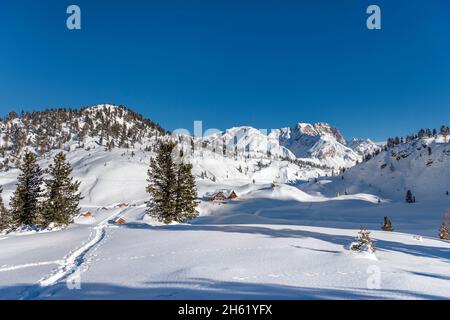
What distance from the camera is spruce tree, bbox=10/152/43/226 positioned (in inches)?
1711

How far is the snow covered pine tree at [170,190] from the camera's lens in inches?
1634

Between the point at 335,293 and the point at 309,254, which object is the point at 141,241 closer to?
the point at 309,254

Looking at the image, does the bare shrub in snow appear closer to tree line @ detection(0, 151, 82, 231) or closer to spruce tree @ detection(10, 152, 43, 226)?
tree line @ detection(0, 151, 82, 231)

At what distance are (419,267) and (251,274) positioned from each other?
275 inches

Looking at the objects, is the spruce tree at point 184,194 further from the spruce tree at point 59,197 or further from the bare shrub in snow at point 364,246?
the bare shrub in snow at point 364,246

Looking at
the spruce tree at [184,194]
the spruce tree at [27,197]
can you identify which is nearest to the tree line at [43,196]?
the spruce tree at [27,197]

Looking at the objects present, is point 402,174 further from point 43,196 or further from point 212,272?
point 212,272

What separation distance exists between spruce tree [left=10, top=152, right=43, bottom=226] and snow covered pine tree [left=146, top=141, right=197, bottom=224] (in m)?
16.1

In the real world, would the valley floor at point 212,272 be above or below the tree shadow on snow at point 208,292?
below

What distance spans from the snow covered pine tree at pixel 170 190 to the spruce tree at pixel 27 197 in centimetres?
1613

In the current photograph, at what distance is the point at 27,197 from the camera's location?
44062 mm

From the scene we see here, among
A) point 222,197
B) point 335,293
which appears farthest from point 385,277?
point 222,197

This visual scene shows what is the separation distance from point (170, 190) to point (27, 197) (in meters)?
19.7

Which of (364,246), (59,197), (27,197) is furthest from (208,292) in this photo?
(27,197)
